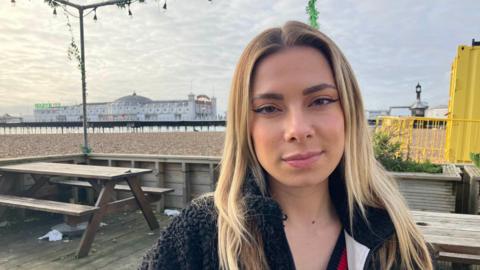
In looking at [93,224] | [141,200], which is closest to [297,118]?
[93,224]

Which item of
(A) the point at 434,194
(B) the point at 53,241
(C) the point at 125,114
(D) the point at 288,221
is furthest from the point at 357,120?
(C) the point at 125,114

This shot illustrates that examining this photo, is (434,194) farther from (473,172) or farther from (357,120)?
(357,120)

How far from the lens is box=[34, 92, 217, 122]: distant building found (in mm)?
106519

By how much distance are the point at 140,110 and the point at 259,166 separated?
11470cm

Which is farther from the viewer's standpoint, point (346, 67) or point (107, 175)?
point (107, 175)

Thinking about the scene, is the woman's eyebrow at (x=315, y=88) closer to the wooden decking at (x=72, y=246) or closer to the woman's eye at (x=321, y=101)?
the woman's eye at (x=321, y=101)

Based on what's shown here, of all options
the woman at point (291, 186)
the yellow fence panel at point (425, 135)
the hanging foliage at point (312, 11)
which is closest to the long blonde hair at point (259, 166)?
the woman at point (291, 186)

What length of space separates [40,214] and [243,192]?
5.46 m

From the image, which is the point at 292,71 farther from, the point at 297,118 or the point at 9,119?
the point at 9,119

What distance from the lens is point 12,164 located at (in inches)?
203

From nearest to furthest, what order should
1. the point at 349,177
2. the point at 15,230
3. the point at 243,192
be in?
the point at 243,192 → the point at 349,177 → the point at 15,230

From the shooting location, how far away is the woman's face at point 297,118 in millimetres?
929

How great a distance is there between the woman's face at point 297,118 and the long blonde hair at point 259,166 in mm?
34

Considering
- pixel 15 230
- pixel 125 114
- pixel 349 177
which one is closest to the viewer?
pixel 349 177
